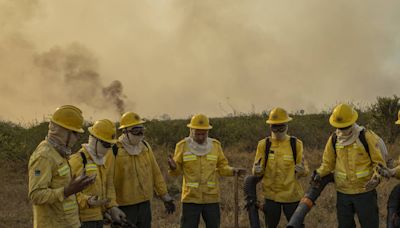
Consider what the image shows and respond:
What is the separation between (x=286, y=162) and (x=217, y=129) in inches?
528

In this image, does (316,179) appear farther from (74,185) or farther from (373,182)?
(74,185)

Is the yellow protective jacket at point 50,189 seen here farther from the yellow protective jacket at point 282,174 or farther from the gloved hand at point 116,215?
the yellow protective jacket at point 282,174

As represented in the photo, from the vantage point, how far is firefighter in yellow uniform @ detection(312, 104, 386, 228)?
6.45 m

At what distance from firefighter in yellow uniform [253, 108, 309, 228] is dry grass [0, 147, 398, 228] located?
2882 mm

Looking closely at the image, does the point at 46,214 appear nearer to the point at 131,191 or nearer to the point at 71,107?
the point at 71,107

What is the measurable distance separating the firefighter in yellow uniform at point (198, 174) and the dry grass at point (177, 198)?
9.55 feet

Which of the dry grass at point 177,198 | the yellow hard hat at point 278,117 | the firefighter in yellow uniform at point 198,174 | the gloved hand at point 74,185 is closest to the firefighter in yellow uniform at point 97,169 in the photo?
the gloved hand at point 74,185

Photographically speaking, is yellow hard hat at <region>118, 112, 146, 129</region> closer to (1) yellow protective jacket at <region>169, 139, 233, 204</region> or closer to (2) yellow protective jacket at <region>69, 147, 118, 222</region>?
(2) yellow protective jacket at <region>69, 147, 118, 222</region>

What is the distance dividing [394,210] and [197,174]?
9.51 ft

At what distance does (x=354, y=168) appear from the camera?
256 inches

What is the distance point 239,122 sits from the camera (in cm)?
2197

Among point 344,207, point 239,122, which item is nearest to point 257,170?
point 344,207

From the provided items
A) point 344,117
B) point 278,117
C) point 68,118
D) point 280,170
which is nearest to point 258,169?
point 280,170

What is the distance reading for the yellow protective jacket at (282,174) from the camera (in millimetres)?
7004
